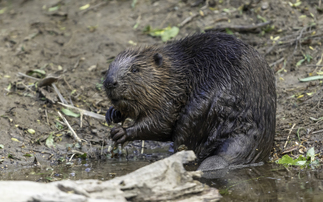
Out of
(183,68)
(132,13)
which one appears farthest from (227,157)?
(132,13)

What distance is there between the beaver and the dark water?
0.29 meters

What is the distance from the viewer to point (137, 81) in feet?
15.4

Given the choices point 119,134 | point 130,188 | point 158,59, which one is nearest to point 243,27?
point 158,59

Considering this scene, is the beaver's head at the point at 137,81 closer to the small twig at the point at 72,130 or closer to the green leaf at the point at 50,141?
the small twig at the point at 72,130

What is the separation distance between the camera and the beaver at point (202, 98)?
4.53m

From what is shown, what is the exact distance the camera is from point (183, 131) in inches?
187

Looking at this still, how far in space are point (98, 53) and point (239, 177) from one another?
4076 millimetres

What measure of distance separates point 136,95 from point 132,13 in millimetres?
4105

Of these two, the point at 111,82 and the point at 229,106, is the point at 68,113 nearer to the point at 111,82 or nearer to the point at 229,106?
the point at 111,82

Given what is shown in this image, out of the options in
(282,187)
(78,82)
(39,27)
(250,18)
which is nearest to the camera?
(282,187)

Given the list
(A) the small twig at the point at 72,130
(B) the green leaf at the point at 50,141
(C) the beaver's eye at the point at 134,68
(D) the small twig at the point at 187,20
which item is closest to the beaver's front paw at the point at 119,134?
(C) the beaver's eye at the point at 134,68

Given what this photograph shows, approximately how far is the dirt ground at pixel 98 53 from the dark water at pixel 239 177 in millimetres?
409

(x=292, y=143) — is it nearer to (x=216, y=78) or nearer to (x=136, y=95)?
(x=216, y=78)

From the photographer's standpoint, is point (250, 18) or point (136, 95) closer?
point (136, 95)
